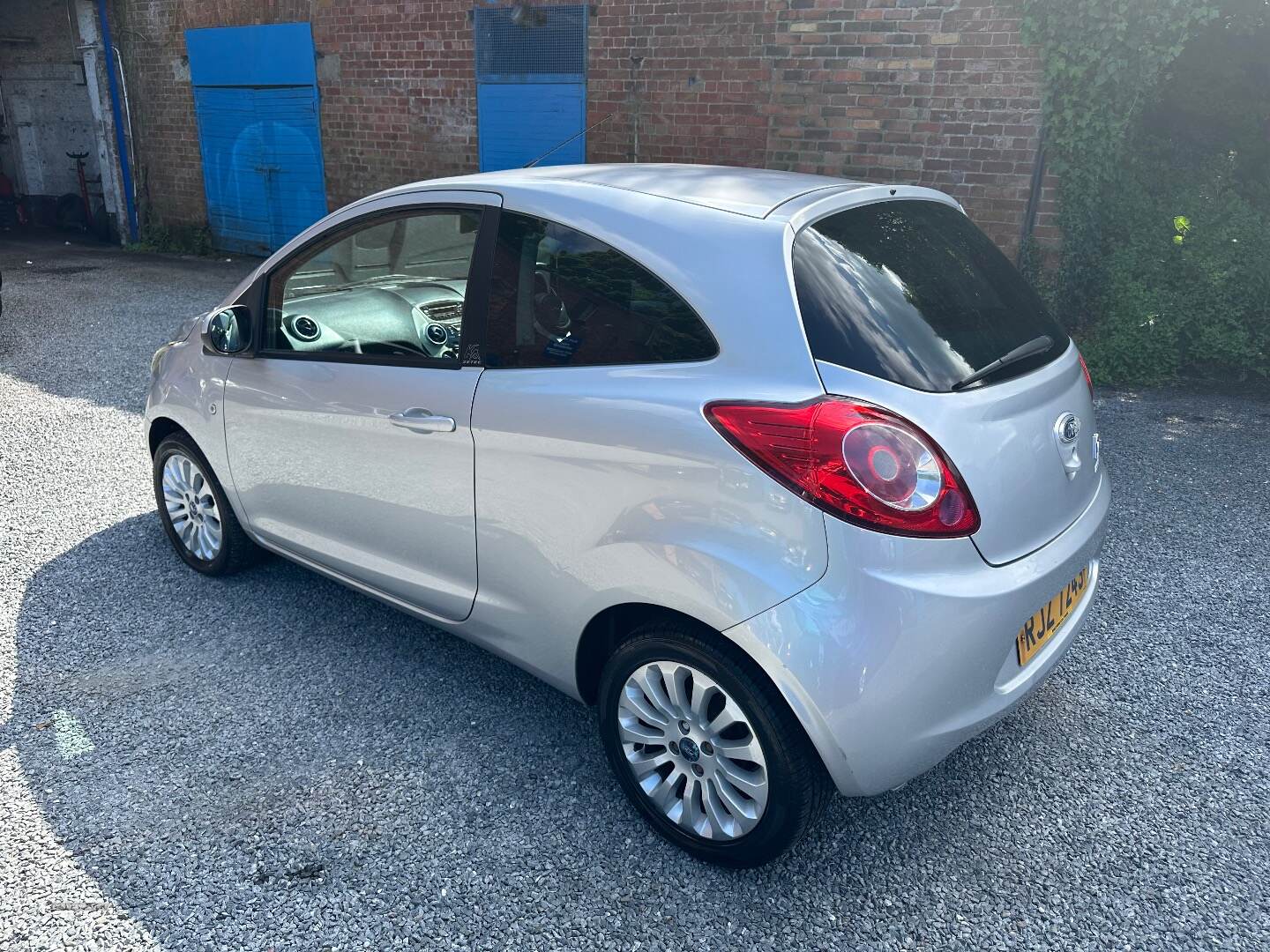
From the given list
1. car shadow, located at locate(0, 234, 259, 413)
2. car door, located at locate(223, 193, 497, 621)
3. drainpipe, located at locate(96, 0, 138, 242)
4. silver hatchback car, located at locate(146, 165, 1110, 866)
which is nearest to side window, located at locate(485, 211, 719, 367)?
silver hatchback car, located at locate(146, 165, 1110, 866)

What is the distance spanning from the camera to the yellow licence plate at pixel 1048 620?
2.40 metres

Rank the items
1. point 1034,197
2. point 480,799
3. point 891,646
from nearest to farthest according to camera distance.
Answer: point 891,646, point 480,799, point 1034,197

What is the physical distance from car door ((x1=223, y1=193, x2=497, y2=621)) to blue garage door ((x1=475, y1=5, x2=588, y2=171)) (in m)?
7.14

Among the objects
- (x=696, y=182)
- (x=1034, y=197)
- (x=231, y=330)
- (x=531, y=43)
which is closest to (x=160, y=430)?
(x=231, y=330)

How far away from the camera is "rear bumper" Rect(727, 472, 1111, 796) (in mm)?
2107

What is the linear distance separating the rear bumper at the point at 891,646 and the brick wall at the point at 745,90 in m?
6.45

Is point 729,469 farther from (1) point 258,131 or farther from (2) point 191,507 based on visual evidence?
(1) point 258,131

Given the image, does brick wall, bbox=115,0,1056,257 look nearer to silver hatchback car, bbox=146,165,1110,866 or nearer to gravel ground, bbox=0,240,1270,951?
gravel ground, bbox=0,240,1270,951

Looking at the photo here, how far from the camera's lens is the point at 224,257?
46.2 ft

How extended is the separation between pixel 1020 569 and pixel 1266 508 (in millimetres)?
3567

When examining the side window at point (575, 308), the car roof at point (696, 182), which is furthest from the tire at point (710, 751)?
the car roof at point (696, 182)

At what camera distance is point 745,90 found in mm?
8805

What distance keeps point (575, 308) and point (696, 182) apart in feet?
1.89

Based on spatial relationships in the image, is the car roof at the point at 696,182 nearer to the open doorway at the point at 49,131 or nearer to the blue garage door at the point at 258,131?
the blue garage door at the point at 258,131
